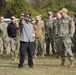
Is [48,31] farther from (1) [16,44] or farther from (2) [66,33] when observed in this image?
(2) [66,33]

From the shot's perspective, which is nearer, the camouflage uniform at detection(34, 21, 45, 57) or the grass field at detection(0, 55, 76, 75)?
the grass field at detection(0, 55, 76, 75)

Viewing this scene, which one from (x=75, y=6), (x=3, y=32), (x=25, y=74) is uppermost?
(x=75, y=6)

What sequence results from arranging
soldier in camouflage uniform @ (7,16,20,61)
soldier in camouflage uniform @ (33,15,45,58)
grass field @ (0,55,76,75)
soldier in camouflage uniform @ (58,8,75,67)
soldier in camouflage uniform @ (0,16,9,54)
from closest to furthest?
grass field @ (0,55,76,75), soldier in camouflage uniform @ (58,8,75,67), soldier in camouflage uniform @ (7,16,20,61), soldier in camouflage uniform @ (33,15,45,58), soldier in camouflage uniform @ (0,16,9,54)

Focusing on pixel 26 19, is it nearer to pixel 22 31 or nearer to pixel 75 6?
pixel 22 31

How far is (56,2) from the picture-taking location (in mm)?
41906

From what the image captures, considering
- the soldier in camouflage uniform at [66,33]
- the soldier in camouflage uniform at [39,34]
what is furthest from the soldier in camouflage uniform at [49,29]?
the soldier in camouflage uniform at [66,33]

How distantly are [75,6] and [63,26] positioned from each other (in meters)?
29.9

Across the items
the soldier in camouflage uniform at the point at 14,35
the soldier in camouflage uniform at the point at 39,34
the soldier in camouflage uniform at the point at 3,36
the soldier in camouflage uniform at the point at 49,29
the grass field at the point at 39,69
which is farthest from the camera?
the soldier in camouflage uniform at the point at 49,29

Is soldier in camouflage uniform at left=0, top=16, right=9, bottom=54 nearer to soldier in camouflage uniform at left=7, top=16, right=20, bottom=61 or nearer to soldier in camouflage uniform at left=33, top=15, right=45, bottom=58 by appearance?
soldier in camouflage uniform at left=7, top=16, right=20, bottom=61

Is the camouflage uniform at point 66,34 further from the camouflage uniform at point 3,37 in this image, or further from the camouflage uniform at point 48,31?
the camouflage uniform at point 3,37

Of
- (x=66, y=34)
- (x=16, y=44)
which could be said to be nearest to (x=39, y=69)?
(x=66, y=34)

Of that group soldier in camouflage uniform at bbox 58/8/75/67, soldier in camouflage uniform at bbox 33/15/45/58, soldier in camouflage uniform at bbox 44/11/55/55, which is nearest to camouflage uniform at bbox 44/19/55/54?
soldier in camouflage uniform at bbox 44/11/55/55

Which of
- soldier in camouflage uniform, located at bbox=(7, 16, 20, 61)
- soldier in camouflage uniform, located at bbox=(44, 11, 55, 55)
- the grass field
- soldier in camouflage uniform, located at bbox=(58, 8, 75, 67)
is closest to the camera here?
the grass field

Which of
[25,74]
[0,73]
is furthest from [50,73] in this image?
[0,73]
